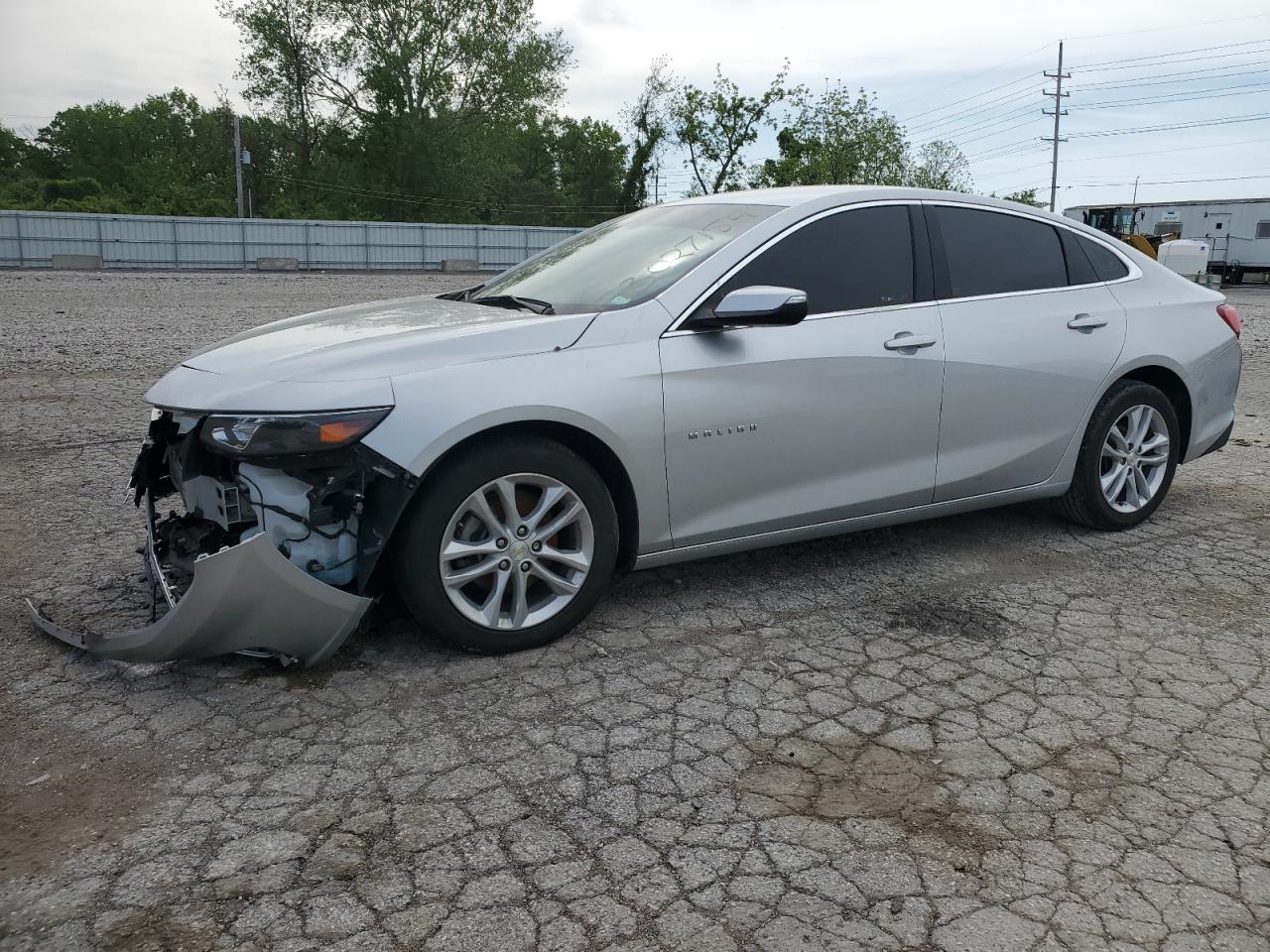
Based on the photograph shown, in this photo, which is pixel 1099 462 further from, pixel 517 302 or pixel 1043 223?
pixel 517 302

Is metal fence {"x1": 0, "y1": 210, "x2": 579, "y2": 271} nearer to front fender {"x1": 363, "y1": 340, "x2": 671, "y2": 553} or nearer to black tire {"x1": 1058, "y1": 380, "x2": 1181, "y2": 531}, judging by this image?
black tire {"x1": 1058, "y1": 380, "x2": 1181, "y2": 531}

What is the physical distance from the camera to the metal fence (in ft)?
119

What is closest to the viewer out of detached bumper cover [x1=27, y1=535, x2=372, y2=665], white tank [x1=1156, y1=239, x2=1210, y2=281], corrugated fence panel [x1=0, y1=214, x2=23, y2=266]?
detached bumper cover [x1=27, y1=535, x2=372, y2=665]

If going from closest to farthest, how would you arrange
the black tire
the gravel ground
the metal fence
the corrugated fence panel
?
the gravel ground
the black tire
the corrugated fence panel
the metal fence

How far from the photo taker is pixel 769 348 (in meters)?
4.18

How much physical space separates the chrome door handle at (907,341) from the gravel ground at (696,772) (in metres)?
1.01

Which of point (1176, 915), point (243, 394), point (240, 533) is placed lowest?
point (1176, 915)

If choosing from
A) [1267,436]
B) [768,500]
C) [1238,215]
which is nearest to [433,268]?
[1238,215]

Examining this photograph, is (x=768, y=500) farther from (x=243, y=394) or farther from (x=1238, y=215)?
(x=1238, y=215)

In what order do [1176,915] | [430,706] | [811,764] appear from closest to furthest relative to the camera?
[1176,915], [811,764], [430,706]

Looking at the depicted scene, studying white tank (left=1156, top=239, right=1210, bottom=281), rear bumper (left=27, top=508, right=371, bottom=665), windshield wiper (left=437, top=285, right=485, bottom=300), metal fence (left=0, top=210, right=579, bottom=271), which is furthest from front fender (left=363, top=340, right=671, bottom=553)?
metal fence (left=0, top=210, right=579, bottom=271)

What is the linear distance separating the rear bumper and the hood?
0.65m

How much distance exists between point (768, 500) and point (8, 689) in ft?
8.86

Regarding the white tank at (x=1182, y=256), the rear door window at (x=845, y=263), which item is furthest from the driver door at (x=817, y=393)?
the white tank at (x=1182, y=256)
